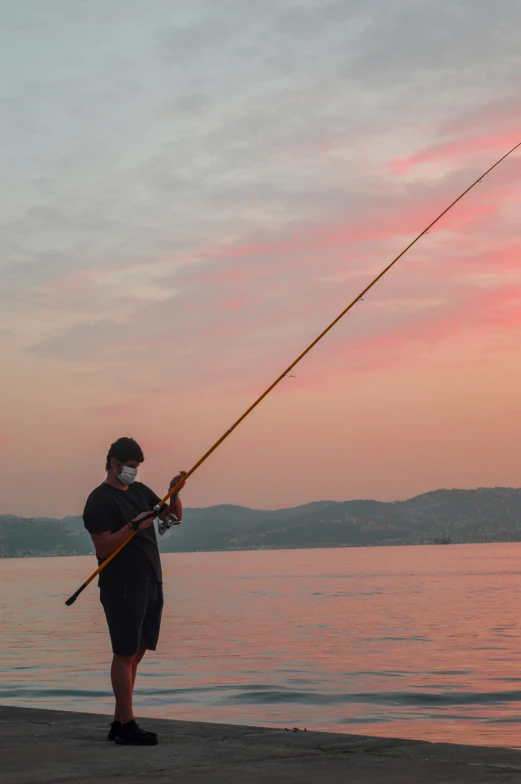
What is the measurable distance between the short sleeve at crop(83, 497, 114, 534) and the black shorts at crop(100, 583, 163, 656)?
34cm

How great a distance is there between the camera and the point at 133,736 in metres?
6.32

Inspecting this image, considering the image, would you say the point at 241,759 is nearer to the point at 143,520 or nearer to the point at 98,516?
the point at 143,520

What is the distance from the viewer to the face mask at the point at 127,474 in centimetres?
693

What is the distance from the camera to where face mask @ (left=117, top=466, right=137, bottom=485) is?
6.93 meters

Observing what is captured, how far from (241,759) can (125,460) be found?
1946 mm

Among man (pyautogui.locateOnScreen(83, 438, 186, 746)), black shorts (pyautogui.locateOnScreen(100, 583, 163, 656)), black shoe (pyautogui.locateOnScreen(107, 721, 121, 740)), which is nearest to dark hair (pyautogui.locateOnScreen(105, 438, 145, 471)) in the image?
man (pyautogui.locateOnScreen(83, 438, 186, 746))

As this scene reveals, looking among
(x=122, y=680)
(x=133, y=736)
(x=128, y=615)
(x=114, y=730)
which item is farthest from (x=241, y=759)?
(x=128, y=615)

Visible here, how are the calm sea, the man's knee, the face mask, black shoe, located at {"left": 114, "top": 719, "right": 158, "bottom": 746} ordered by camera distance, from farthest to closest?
the calm sea, the face mask, the man's knee, black shoe, located at {"left": 114, "top": 719, "right": 158, "bottom": 746}

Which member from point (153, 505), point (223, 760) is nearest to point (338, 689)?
point (153, 505)

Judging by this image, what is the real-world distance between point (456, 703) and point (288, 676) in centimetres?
477

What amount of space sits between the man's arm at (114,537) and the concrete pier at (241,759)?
102cm

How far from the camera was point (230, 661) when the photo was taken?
22828 mm

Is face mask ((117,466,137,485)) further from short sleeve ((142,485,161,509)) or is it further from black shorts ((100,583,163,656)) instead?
black shorts ((100,583,163,656))

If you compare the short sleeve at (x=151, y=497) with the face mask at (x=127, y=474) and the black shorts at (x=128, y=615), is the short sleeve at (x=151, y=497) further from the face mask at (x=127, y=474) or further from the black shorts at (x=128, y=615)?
the black shorts at (x=128, y=615)
